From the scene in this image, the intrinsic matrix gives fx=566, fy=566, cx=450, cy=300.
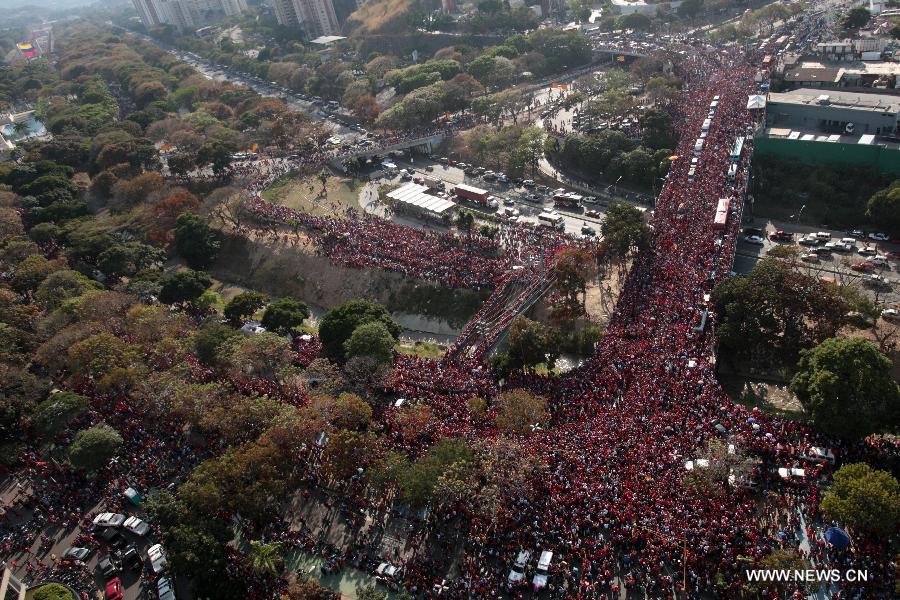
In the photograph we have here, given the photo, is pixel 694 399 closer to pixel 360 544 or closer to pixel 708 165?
pixel 360 544

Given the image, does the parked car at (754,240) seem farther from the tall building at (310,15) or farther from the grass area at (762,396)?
the tall building at (310,15)

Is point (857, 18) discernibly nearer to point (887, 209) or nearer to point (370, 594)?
point (887, 209)

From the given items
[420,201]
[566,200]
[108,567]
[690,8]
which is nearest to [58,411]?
[108,567]

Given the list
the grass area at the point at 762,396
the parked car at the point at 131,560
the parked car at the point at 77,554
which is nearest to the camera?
the parked car at the point at 131,560

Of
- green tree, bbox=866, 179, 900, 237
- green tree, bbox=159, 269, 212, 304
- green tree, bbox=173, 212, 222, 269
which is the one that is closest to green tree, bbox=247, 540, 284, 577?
green tree, bbox=159, 269, 212, 304

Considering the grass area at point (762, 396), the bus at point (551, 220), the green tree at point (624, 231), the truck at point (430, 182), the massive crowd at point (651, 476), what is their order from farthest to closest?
1. the truck at point (430, 182)
2. the bus at point (551, 220)
3. the green tree at point (624, 231)
4. the grass area at point (762, 396)
5. the massive crowd at point (651, 476)

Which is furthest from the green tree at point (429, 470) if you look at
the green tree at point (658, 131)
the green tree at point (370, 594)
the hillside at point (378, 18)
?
the hillside at point (378, 18)

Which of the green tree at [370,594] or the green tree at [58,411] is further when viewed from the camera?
the green tree at [58,411]

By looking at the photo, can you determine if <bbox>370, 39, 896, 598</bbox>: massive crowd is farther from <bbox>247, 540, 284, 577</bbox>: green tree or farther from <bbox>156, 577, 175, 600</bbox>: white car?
<bbox>156, 577, 175, 600</bbox>: white car
